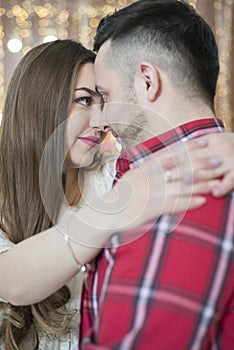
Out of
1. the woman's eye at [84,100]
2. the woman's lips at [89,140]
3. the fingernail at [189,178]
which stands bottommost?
the woman's lips at [89,140]

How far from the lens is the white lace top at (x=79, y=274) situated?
1.56m

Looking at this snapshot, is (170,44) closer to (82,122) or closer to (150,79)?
(150,79)

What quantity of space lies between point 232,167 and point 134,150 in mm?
162

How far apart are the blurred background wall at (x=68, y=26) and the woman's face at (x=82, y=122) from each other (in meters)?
1.24

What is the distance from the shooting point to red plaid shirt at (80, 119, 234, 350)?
79cm

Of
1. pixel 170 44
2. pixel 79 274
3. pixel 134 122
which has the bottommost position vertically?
pixel 79 274

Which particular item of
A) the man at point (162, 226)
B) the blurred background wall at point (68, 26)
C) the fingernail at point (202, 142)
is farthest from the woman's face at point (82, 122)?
the blurred background wall at point (68, 26)

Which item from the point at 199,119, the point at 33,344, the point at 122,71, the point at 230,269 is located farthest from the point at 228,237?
the point at 33,344

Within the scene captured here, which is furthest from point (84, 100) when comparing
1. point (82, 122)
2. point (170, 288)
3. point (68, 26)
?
point (68, 26)

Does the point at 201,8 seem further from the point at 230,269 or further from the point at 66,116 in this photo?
the point at 230,269

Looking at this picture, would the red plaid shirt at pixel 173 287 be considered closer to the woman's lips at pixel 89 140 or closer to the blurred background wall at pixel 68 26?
the woman's lips at pixel 89 140

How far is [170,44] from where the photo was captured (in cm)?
99

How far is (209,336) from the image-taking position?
82cm

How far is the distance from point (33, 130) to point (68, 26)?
1.40m
